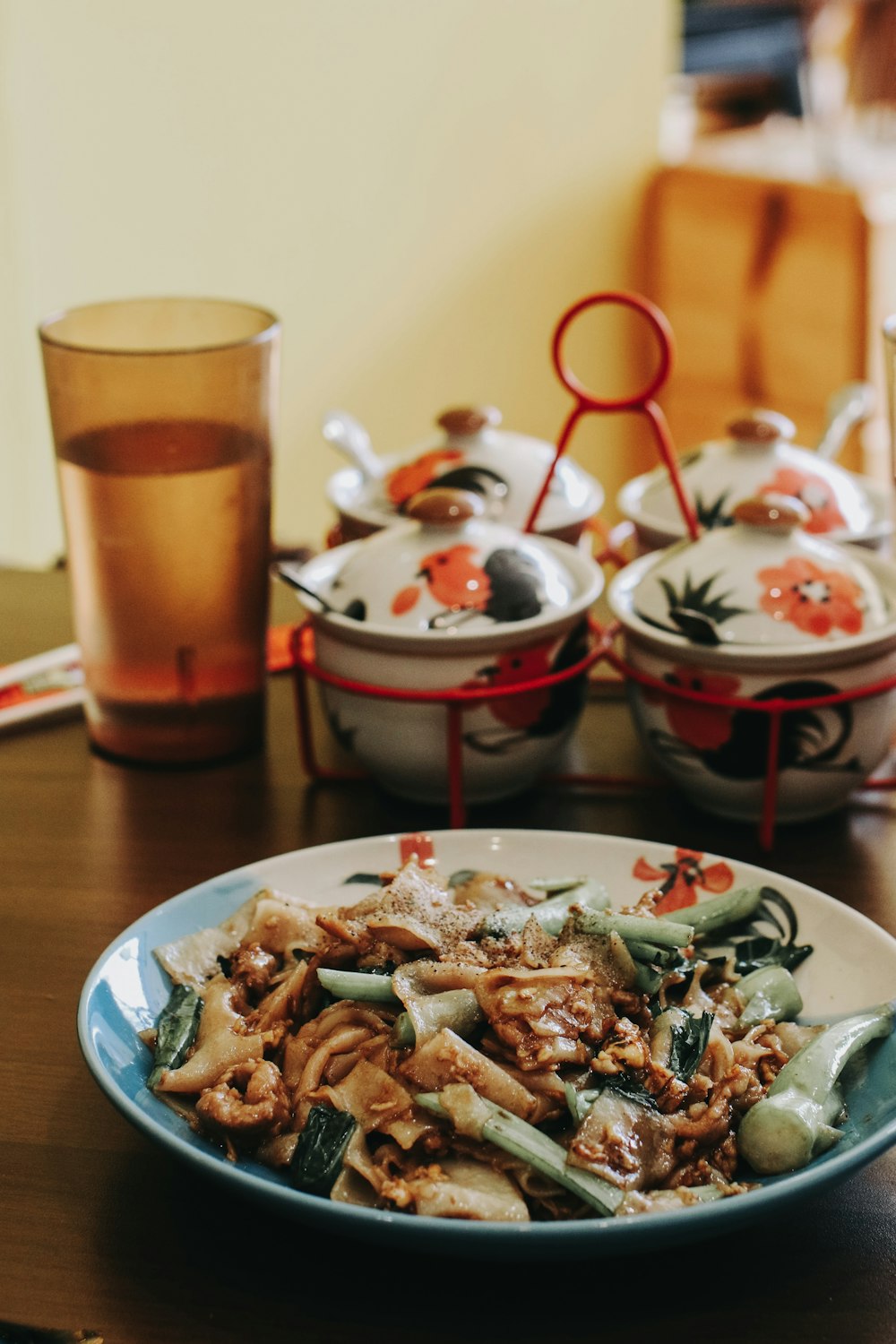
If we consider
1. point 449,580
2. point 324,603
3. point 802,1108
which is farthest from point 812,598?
point 802,1108

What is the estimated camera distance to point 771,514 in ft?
3.68

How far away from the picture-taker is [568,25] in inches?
150

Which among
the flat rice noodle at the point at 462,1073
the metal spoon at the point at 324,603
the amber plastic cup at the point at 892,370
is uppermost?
the amber plastic cup at the point at 892,370

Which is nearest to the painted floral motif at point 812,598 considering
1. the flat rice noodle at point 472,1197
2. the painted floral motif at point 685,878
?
the painted floral motif at point 685,878

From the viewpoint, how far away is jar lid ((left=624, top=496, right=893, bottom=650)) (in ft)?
3.59

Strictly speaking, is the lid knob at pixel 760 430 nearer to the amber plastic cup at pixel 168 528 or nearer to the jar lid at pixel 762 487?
the jar lid at pixel 762 487

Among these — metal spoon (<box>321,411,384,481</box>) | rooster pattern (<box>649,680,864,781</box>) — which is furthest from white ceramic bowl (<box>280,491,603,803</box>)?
metal spoon (<box>321,411,384,481</box>)

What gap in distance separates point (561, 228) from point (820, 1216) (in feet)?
12.1

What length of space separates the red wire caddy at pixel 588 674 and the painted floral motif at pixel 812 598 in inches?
2.2

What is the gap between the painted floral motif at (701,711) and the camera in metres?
1.10

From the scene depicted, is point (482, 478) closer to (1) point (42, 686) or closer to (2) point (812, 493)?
(2) point (812, 493)

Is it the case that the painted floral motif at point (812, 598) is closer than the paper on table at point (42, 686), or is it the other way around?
the painted floral motif at point (812, 598)

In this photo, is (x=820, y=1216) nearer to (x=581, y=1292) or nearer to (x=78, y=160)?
(x=581, y=1292)

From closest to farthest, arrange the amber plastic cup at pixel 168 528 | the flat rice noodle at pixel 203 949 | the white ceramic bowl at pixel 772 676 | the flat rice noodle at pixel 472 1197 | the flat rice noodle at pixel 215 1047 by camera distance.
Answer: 1. the flat rice noodle at pixel 472 1197
2. the flat rice noodle at pixel 215 1047
3. the flat rice noodle at pixel 203 949
4. the white ceramic bowl at pixel 772 676
5. the amber plastic cup at pixel 168 528
